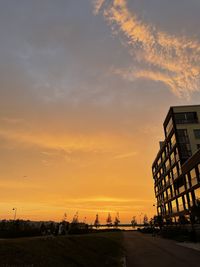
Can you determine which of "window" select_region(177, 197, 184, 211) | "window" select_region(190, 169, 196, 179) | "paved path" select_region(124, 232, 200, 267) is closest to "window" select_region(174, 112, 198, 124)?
"window" select_region(190, 169, 196, 179)

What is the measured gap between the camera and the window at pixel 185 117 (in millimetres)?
66625

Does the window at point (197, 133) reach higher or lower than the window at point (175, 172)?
higher

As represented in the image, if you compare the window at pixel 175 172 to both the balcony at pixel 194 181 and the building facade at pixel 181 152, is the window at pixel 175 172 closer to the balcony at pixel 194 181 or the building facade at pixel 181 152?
the building facade at pixel 181 152

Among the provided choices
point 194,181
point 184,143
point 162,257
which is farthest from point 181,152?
point 162,257

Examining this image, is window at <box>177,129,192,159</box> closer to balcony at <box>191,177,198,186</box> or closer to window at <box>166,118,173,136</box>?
window at <box>166,118,173,136</box>

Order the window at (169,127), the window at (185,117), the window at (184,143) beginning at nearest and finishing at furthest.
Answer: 1. the window at (184,143)
2. the window at (185,117)
3. the window at (169,127)

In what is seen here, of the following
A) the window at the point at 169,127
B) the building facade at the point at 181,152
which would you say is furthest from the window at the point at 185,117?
the window at the point at 169,127

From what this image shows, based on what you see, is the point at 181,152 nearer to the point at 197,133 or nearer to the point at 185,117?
the point at 197,133

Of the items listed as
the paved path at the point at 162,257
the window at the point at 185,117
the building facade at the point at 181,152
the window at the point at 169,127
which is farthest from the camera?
the window at the point at 169,127

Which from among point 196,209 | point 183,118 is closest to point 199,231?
point 196,209

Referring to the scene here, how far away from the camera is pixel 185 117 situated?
66.9m

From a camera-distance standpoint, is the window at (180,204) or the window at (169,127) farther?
the window at (169,127)

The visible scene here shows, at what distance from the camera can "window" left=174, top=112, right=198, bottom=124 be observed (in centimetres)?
6662

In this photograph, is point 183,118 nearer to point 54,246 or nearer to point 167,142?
point 167,142
